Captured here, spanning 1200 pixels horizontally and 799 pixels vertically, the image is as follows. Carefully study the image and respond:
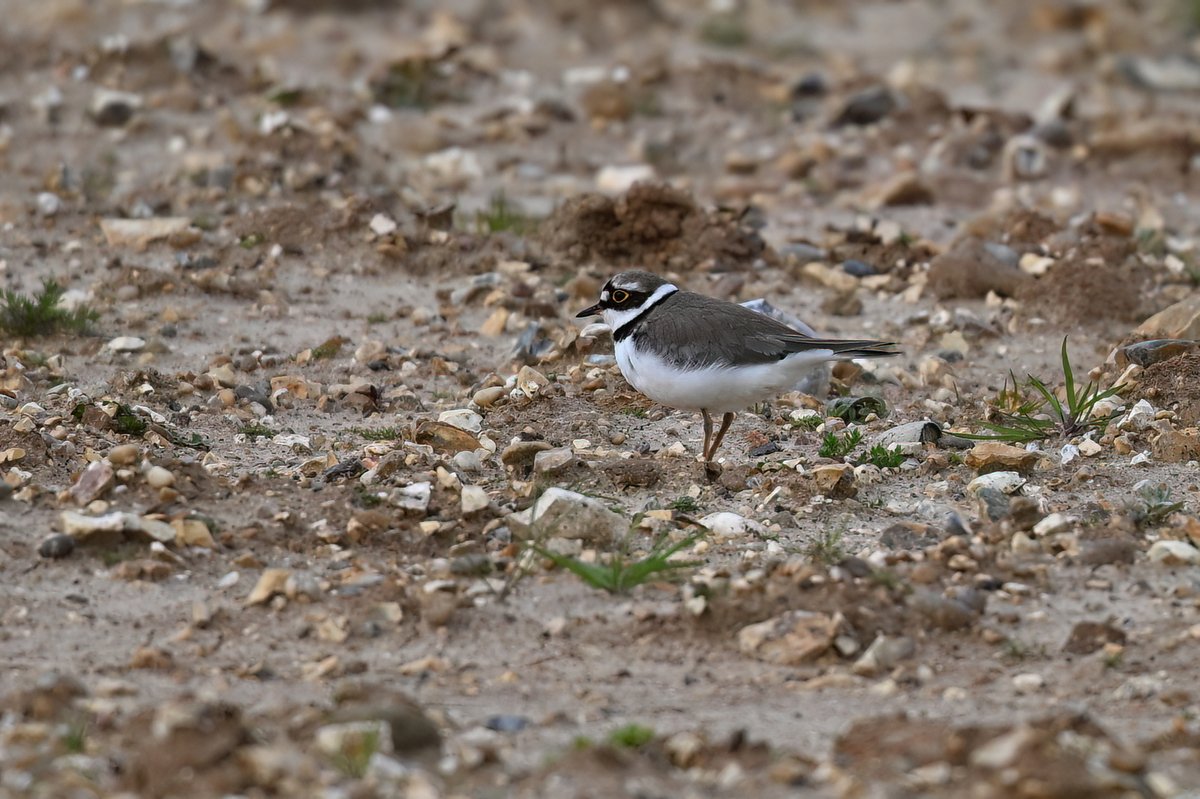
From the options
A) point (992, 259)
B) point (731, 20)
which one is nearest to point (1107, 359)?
point (992, 259)

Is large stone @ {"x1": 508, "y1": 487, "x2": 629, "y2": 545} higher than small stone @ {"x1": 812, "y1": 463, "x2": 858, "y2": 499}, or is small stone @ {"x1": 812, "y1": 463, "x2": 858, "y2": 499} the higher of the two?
large stone @ {"x1": 508, "y1": 487, "x2": 629, "y2": 545}

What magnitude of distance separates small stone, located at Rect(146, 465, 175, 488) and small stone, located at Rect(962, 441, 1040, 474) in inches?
128

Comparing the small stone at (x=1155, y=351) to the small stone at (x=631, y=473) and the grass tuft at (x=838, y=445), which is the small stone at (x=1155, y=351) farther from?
the small stone at (x=631, y=473)

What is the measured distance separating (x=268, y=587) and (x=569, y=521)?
1133mm

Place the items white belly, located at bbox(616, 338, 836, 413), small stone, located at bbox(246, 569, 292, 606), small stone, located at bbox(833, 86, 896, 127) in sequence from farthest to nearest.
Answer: small stone, located at bbox(833, 86, 896, 127) → white belly, located at bbox(616, 338, 836, 413) → small stone, located at bbox(246, 569, 292, 606)

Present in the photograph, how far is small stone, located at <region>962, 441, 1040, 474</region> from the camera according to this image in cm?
667

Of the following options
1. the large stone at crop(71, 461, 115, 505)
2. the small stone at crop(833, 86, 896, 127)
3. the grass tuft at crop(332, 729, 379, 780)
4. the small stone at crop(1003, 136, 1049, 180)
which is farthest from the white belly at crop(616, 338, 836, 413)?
the small stone at crop(833, 86, 896, 127)

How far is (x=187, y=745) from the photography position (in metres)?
4.15

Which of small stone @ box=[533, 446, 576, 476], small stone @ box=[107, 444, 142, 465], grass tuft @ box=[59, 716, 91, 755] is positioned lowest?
small stone @ box=[533, 446, 576, 476]

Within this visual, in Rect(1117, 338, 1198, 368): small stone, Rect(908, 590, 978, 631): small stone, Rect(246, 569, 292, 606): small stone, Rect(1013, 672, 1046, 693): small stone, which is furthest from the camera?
Rect(1117, 338, 1198, 368): small stone

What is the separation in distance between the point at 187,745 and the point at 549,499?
208cm

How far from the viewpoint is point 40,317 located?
813 centimetres

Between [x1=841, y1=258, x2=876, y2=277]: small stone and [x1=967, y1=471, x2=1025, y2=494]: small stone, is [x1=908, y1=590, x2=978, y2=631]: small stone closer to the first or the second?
[x1=967, y1=471, x2=1025, y2=494]: small stone

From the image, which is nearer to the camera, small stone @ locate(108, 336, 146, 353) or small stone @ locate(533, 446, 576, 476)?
small stone @ locate(533, 446, 576, 476)
